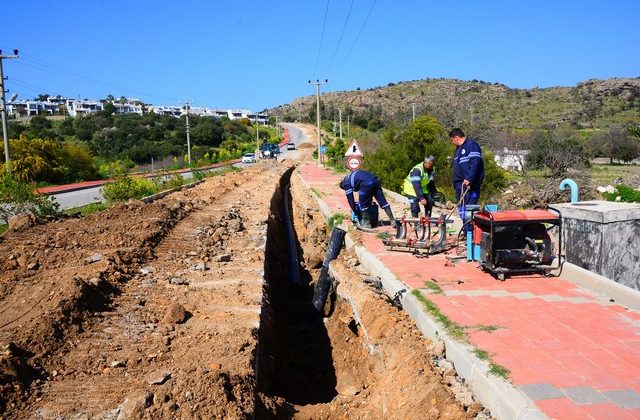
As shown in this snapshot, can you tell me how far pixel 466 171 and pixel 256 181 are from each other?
74.2ft

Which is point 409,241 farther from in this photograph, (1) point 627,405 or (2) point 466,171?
(1) point 627,405

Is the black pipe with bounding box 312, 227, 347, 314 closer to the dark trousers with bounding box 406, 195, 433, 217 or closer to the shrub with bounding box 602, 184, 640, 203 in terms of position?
the dark trousers with bounding box 406, 195, 433, 217

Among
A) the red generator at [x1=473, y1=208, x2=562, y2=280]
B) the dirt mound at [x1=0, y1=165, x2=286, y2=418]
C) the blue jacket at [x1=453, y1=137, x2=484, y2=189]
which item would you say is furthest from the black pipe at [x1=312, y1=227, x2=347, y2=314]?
the red generator at [x1=473, y1=208, x2=562, y2=280]

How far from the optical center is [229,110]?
168 m

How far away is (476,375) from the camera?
4.14 metres

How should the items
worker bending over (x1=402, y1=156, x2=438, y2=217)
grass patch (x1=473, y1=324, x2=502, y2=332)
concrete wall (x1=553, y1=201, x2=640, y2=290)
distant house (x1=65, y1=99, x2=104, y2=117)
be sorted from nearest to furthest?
grass patch (x1=473, y1=324, x2=502, y2=332) → concrete wall (x1=553, y1=201, x2=640, y2=290) → worker bending over (x1=402, y1=156, x2=438, y2=217) → distant house (x1=65, y1=99, x2=104, y2=117)

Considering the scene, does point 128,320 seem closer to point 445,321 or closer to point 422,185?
point 445,321

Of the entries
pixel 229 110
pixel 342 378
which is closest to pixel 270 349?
pixel 342 378

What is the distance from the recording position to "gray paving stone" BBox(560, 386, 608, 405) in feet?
12.1

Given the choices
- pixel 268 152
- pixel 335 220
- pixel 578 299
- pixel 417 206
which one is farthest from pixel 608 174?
pixel 268 152

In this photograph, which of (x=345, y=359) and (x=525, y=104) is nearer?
(x=345, y=359)

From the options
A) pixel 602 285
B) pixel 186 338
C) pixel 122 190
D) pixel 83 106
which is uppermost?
pixel 83 106

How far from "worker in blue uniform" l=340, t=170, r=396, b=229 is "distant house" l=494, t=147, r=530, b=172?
13.6 metres

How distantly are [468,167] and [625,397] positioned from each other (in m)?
4.73
